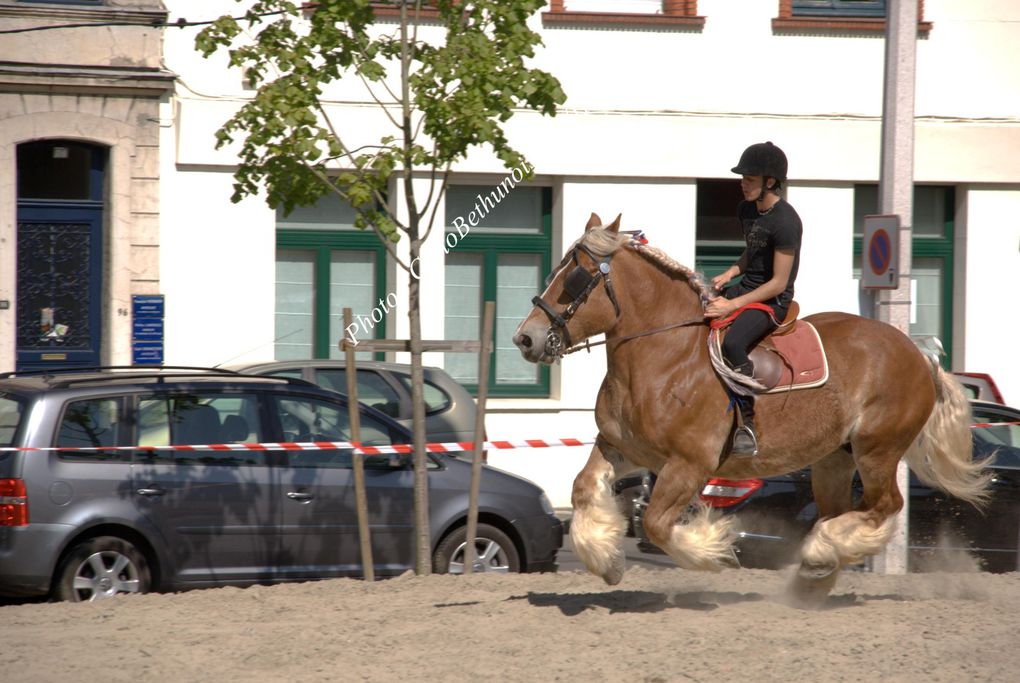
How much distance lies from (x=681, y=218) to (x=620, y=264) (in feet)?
33.3

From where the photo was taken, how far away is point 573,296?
7.41 m

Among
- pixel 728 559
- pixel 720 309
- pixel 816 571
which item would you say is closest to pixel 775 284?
pixel 720 309

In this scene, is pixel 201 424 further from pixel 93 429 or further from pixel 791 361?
pixel 791 361

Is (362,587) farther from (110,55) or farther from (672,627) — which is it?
(110,55)

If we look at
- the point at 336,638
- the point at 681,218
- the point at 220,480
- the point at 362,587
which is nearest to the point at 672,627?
the point at 336,638

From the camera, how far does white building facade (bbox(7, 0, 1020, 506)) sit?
16.5 m

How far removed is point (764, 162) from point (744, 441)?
1673mm

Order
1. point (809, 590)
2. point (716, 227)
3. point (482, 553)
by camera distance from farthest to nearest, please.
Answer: point (716, 227) → point (482, 553) → point (809, 590)

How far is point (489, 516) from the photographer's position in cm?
1019

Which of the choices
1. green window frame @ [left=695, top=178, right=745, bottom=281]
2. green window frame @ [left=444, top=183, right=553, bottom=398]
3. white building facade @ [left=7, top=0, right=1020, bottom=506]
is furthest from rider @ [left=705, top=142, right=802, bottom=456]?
green window frame @ [left=695, top=178, right=745, bottom=281]

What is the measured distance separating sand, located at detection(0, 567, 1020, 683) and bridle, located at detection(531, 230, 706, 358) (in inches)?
62.4

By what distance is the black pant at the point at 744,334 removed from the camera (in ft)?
24.5

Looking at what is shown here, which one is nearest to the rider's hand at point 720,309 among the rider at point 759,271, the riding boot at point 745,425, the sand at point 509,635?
the rider at point 759,271

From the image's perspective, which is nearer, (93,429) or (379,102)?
(93,429)
